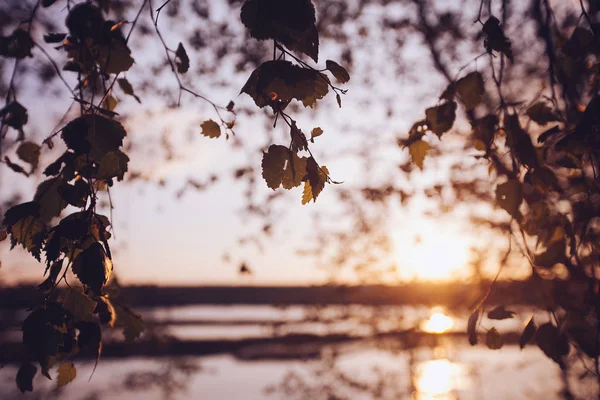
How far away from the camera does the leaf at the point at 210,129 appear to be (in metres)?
1.05

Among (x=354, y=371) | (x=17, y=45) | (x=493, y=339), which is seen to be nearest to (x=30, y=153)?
(x=17, y=45)

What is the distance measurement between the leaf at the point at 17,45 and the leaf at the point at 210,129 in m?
0.37

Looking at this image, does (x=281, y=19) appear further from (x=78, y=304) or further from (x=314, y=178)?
(x=78, y=304)

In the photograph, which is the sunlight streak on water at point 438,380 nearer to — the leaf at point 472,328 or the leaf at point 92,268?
the leaf at point 472,328

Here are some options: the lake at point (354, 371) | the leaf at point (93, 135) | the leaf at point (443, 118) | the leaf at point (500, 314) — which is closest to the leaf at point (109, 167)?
the leaf at point (93, 135)

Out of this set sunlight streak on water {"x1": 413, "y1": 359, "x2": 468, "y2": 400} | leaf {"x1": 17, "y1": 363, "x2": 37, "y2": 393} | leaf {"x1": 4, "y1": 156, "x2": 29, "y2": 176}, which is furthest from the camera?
sunlight streak on water {"x1": 413, "y1": 359, "x2": 468, "y2": 400}

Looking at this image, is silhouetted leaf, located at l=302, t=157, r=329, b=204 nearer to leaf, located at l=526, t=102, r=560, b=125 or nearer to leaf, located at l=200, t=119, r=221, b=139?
leaf, located at l=200, t=119, r=221, b=139

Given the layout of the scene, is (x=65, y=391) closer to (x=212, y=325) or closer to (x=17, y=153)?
(x=212, y=325)

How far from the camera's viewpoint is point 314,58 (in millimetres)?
660

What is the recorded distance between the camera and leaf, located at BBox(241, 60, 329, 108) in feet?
2.06

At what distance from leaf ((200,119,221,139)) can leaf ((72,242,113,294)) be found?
0.42m

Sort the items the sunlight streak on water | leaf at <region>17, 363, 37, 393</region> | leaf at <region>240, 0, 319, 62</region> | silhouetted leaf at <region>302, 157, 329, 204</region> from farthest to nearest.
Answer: the sunlight streak on water → leaf at <region>17, 363, 37, 393</region> → silhouetted leaf at <region>302, 157, 329, 204</region> → leaf at <region>240, 0, 319, 62</region>

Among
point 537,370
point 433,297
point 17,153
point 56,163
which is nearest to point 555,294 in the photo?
point 56,163

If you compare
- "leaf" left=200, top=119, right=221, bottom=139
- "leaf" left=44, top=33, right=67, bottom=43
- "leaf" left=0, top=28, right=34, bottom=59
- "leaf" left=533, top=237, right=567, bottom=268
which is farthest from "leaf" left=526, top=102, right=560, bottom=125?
"leaf" left=0, top=28, right=34, bottom=59
